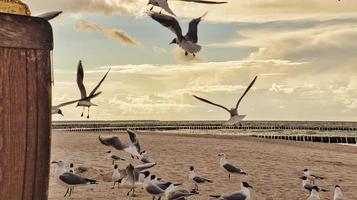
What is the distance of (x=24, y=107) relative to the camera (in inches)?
96.1

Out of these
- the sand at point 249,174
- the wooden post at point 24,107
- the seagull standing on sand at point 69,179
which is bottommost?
the sand at point 249,174

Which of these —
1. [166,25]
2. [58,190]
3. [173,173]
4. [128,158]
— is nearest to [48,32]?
[166,25]

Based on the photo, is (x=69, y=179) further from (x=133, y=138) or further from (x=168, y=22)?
(x=168, y=22)

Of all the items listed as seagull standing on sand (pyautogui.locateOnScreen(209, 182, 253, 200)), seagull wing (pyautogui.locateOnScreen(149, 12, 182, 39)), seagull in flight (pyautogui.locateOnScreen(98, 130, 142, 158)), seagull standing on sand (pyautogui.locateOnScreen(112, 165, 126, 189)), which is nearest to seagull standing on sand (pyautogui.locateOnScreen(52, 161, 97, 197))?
seagull in flight (pyautogui.locateOnScreen(98, 130, 142, 158))

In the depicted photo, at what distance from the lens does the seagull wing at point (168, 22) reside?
5188mm

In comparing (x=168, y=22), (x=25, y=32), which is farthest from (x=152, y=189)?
(x=25, y=32)

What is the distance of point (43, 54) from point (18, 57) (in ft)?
0.46

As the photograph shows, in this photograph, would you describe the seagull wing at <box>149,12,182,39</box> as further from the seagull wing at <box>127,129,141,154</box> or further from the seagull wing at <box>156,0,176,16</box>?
the seagull wing at <box>127,129,141,154</box>

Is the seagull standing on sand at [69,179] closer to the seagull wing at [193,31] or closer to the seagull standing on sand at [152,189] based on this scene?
the seagull standing on sand at [152,189]

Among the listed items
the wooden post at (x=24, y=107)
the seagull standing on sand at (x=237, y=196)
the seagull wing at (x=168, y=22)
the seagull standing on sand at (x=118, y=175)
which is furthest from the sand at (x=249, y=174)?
the wooden post at (x=24, y=107)

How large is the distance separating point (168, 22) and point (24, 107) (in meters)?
3.30

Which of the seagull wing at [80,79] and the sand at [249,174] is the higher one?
the seagull wing at [80,79]

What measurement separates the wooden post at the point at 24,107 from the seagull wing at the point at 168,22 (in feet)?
7.93

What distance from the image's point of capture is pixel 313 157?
3162 cm
